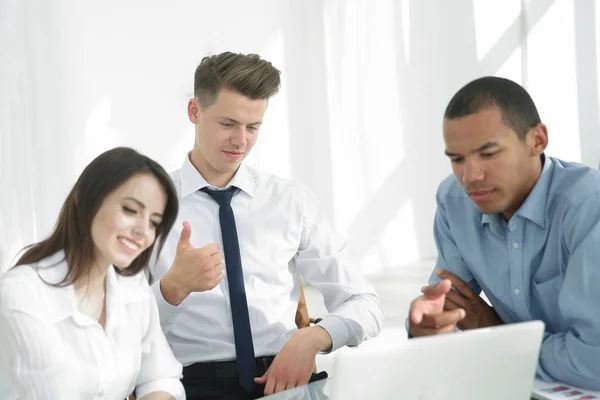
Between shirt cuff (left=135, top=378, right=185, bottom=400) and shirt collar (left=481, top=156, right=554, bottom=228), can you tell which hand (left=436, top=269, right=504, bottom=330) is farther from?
shirt cuff (left=135, top=378, right=185, bottom=400)

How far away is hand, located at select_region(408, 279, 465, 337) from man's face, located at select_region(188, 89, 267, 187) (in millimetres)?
806

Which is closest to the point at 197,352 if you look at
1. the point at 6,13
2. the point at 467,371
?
the point at 467,371

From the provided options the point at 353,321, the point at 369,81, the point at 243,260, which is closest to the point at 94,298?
the point at 243,260

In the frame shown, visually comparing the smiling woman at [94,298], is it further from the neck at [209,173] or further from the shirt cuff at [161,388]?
the neck at [209,173]

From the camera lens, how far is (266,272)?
2.27 m

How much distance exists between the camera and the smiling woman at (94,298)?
59.4 inches

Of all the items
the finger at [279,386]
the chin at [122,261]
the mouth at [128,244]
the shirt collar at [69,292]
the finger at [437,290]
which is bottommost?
the finger at [279,386]

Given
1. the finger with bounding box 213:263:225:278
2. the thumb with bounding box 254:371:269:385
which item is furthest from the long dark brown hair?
the thumb with bounding box 254:371:269:385

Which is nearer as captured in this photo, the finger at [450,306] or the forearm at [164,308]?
the finger at [450,306]

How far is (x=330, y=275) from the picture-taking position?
234 centimetres

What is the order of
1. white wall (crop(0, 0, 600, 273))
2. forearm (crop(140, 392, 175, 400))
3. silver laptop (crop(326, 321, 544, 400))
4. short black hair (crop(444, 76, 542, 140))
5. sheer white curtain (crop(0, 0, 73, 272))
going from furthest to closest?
white wall (crop(0, 0, 600, 273))
sheer white curtain (crop(0, 0, 73, 272))
short black hair (crop(444, 76, 542, 140))
forearm (crop(140, 392, 175, 400))
silver laptop (crop(326, 321, 544, 400))

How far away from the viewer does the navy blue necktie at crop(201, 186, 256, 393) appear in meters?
2.12

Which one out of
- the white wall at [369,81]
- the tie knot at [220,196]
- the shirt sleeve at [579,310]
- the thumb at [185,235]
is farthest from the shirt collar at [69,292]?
the white wall at [369,81]

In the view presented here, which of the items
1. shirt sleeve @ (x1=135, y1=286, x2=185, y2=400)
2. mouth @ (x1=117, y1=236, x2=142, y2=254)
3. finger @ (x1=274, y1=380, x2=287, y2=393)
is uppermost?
mouth @ (x1=117, y1=236, x2=142, y2=254)
